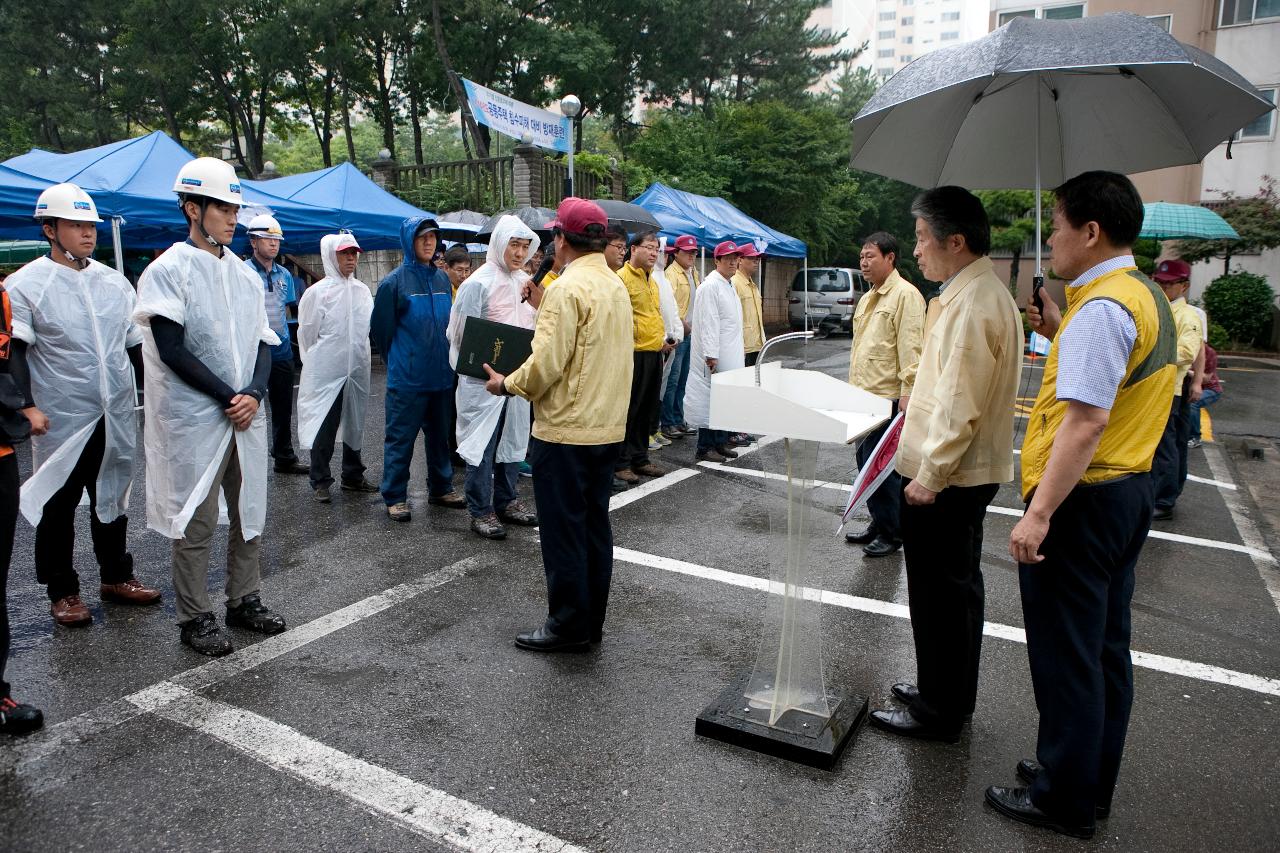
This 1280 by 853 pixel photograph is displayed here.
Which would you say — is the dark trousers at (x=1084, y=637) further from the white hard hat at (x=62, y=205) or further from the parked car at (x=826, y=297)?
the parked car at (x=826, y=297)

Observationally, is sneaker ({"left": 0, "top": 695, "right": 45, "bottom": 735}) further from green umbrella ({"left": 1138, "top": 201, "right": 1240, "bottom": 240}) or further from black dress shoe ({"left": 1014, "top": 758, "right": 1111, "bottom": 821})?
green umbrella ({"left": 1138, "top": 201, "right": 1240, "bottom": 240})

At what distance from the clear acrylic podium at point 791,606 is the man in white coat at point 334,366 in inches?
157

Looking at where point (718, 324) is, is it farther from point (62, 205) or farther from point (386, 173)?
point (386, 173)

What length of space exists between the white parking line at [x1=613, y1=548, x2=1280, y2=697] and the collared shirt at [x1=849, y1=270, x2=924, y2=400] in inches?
50.1

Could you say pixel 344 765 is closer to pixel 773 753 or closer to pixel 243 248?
pixel 773 753

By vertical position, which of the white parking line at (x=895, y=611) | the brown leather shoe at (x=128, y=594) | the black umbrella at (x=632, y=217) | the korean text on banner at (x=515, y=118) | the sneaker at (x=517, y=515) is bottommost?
the white parking line at (x=895, y=611)

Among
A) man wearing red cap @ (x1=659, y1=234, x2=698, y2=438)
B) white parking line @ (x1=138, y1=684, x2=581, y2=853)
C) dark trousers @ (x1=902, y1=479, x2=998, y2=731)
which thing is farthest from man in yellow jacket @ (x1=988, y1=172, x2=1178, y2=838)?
man wearing red cap @ (x1=659, y1=234, x2=698, y2=438)

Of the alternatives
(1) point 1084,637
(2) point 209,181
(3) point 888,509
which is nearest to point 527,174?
(3) point 888,509

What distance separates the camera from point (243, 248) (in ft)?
42.3

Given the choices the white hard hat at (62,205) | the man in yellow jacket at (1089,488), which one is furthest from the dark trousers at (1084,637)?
the white hard hat at (62,205)

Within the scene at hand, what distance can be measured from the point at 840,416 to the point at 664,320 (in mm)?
5287

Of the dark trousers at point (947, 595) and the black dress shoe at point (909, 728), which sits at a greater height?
the dark trousers at point (947, 595)

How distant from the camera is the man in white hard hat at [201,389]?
11.6ft

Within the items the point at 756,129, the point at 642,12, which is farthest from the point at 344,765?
the point at 642,12
